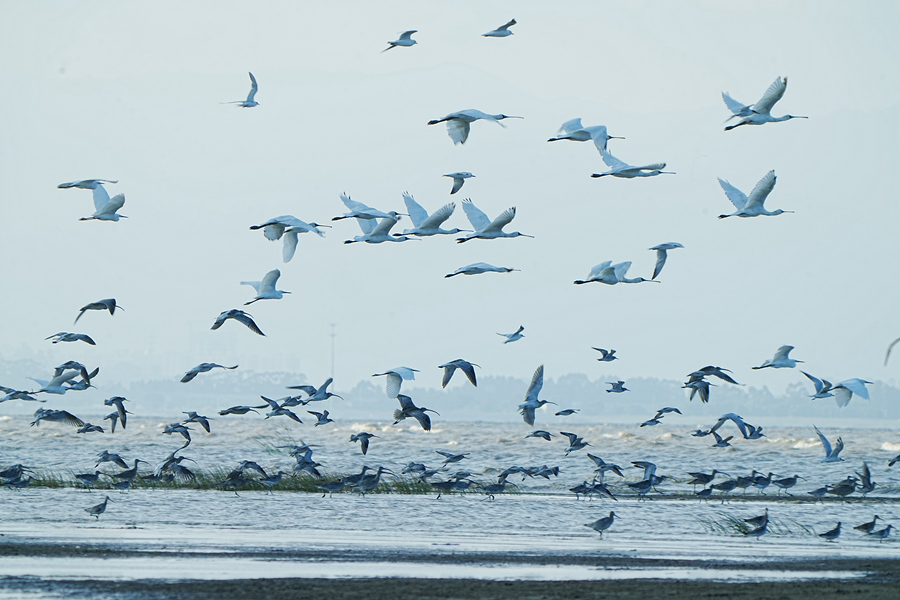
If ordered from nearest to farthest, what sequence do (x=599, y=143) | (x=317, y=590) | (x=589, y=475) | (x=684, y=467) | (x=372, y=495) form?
(x=317, y=590) → (x=599, y=143) → (x=372, y=495) → (x=589, y=475) → (x=684, y=467)

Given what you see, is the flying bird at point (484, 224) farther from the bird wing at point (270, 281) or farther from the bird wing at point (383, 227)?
the bird wing at point (270, 281)

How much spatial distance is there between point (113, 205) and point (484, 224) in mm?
7128

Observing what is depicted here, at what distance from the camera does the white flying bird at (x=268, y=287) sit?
74.9 feet

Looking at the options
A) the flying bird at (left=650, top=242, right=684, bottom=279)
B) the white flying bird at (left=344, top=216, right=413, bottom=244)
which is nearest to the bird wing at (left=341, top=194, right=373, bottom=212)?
the white flying bird at (left=344, top=216, right=413, bottom=244)

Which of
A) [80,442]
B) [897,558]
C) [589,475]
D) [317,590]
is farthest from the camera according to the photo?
[80,442]

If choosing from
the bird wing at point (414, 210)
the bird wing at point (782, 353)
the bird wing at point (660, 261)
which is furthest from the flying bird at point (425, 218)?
the bird wing at point (782, 353)

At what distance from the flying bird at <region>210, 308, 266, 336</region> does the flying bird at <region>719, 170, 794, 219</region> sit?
9169 millimetres

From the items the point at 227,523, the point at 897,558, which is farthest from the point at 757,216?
the point at 227,523

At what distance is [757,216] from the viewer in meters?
22.3

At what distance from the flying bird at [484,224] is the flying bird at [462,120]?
1.43 meters

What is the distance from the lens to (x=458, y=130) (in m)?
21.2

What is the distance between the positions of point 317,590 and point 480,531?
8.28m

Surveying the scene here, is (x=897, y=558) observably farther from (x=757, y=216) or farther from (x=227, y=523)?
(x=227, y=523)

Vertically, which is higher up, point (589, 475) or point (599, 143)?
point (599, 143)
